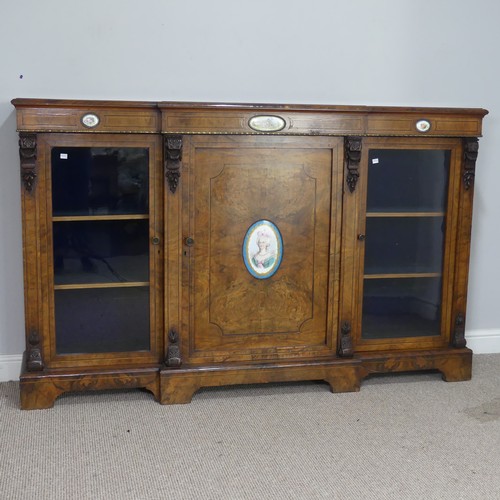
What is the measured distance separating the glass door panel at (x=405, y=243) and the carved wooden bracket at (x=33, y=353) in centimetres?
143

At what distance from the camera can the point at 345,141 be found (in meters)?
3.07

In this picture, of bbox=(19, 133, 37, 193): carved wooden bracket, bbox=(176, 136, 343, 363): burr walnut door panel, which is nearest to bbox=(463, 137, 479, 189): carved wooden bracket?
bbox=(176, 136, 343, 363): burr walnut door panel

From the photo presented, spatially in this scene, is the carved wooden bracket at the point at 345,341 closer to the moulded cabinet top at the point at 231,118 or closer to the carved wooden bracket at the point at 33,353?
the moulded cabinet top at the point at 231,118

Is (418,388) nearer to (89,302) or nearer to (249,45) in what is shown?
(89,302)

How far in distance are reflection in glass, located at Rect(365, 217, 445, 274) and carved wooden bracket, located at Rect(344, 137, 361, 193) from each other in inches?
8.5

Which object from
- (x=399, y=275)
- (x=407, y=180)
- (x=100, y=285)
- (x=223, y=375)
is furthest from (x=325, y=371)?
(x=100, y=285)

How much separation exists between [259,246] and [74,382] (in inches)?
37.9

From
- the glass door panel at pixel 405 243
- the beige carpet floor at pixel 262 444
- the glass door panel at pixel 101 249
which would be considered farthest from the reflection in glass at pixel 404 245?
the glass door panel at pixel 101 249

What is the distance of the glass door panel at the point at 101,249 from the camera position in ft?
9.59

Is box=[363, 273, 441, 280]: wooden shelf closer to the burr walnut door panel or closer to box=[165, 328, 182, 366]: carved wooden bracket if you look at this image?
the burr walnut door panel

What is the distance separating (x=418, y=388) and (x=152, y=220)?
1.43 m

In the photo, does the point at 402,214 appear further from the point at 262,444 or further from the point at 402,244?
the point at 262,444

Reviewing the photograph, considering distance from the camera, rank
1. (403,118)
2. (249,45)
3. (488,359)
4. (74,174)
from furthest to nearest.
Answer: (488,359), (249,45), (403,118), (74,174)

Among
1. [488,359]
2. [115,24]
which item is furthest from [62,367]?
[488,359]
